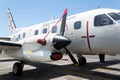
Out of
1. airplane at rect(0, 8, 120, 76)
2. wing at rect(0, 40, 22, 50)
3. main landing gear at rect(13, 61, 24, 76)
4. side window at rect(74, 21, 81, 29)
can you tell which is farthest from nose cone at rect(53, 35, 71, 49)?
main landing gear at rect(13, 61, 24, 76)

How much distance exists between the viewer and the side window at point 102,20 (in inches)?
398

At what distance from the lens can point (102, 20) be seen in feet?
34.3

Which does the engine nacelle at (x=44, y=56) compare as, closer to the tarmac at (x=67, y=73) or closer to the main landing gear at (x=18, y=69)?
the tarmac at (x=67, y=73)

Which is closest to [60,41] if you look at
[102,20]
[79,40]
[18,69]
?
[79,40]

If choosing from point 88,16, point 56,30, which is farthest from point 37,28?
point 88,16

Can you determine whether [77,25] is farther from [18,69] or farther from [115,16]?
[18,69]

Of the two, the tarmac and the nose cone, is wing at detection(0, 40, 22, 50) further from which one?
the nose cone

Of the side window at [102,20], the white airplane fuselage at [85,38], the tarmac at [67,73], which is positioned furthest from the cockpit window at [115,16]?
the tarmac at [67,73]

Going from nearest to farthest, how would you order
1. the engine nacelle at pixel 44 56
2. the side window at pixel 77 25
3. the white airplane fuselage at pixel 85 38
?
1. the white airplane fuselage at pixel 85 38
2. the engine nacelle at pixel 44 56
3. the side window at pixel 77 25

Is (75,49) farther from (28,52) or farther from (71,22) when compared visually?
(28,52)

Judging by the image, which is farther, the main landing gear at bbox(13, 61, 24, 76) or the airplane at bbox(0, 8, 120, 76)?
the main landing gear at bbox(13, 61, 24, 76)

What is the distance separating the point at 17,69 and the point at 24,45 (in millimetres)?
1940

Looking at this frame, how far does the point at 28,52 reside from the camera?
37.6 ft

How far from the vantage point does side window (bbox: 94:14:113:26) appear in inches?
398
